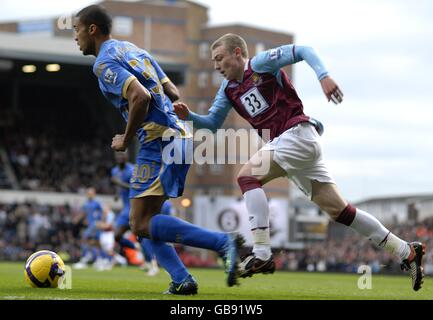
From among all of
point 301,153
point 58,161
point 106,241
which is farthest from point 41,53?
point 301,153

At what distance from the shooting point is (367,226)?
797 cm

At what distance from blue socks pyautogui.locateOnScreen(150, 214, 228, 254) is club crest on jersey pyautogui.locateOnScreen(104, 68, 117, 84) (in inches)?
48.9

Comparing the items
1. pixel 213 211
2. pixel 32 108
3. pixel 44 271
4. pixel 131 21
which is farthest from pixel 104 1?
pixel 44 271

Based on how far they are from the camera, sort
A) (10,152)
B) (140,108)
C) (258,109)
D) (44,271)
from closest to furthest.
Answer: (140,108), (258,109), (44,271), (10,152)

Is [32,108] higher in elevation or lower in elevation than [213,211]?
higher

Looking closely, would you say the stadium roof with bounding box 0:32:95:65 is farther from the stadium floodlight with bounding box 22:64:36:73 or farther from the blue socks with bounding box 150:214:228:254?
the blue socks with bounding box 150:214:228:254

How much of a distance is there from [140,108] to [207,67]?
6882 centimetres

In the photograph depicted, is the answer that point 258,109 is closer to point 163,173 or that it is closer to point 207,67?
point 163,173

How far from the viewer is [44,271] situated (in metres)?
8.62

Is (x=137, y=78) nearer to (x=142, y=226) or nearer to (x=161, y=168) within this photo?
(x=161, y=168)

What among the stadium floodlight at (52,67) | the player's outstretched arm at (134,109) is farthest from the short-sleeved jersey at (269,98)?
the stadium floodlight at (52,67)

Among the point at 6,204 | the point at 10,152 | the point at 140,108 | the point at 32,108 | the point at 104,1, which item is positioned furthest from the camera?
the point at 104,1

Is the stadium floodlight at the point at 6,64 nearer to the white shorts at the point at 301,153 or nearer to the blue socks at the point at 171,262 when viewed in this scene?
the blue socks at the point at 171,262

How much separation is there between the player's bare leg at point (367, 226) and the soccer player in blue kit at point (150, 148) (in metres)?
1.03
